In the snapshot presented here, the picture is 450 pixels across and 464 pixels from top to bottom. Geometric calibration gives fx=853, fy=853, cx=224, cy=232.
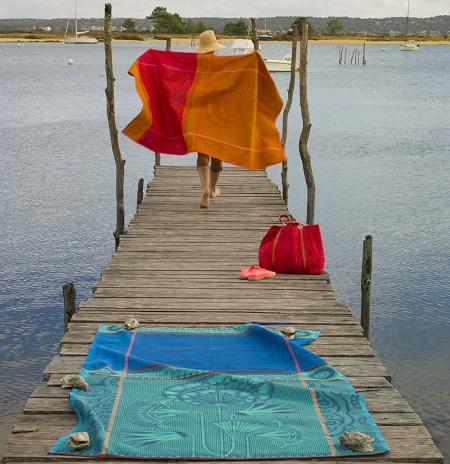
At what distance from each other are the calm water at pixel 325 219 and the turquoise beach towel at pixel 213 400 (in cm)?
221

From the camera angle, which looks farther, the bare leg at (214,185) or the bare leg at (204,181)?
the bare leg at (214,185)

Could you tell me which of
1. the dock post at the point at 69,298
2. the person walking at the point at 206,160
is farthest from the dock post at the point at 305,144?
the dock post at the point at 69,298

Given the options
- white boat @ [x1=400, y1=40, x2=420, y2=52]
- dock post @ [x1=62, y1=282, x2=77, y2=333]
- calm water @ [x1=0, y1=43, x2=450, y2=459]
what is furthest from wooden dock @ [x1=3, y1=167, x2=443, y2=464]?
white boat @ [x1=400, y1=40, x2=420, y2=52]

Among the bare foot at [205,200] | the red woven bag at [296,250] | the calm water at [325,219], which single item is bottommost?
the calm water at [325,219]

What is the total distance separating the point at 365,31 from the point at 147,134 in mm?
149166

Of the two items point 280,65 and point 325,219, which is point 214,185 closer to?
point 325,219

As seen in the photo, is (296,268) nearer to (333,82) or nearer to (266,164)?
(266,164)

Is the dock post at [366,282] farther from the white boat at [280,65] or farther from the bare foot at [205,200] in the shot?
the white boat at [280,65]

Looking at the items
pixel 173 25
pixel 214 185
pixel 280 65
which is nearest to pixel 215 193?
pixel 214 185

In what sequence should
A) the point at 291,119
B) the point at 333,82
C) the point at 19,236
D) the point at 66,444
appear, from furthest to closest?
the point at 333,82, the point at 291,119, the point at 19,236, the point at 66,444

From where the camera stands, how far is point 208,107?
9.29 m

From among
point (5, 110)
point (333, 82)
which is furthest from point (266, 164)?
point (333, 82)

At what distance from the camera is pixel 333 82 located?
4941 cm

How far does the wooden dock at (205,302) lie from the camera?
4.05 metres
